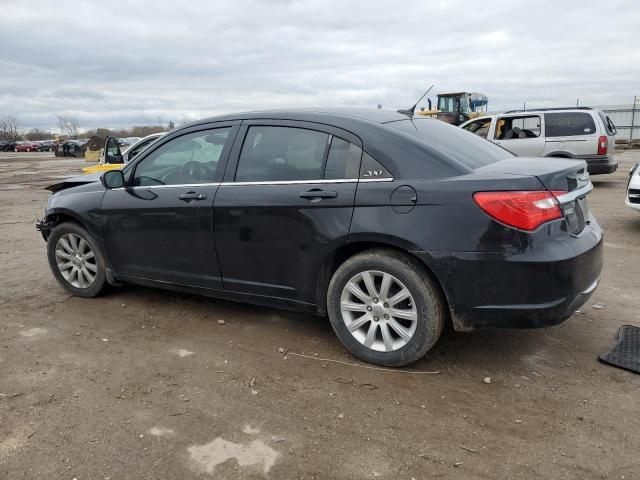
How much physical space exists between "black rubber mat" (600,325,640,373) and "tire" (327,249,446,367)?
1.20 m

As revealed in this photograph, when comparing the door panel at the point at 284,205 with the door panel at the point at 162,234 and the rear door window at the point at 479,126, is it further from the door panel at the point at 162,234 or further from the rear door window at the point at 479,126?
the rear door window at the point at 479,126

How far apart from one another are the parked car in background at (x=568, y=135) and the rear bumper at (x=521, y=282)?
9.53m

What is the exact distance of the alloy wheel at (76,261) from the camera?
16.2ft

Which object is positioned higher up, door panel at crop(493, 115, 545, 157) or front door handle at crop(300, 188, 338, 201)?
door panel at crop(493, 115, 545, 157)

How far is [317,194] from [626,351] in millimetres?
Answer: 2363

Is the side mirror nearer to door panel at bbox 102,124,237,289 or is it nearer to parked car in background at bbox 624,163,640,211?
door panel at bbox 102,124,237,289

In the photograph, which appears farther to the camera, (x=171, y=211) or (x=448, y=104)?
(x=448, y=104)

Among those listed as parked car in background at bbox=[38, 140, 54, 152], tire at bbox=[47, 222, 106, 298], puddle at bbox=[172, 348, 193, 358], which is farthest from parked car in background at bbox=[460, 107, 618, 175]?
parked car in background at bbox=[38, 140, 54, 152]

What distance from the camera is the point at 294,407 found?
3023 mm

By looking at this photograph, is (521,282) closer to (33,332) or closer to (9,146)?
(33,332)

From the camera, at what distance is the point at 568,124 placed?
1189 centimetres

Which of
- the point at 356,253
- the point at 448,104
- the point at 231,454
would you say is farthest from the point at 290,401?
the point at 448,104

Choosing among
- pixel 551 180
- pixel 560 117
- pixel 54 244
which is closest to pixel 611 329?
pixel 551 180

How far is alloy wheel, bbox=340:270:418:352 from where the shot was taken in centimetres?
330
